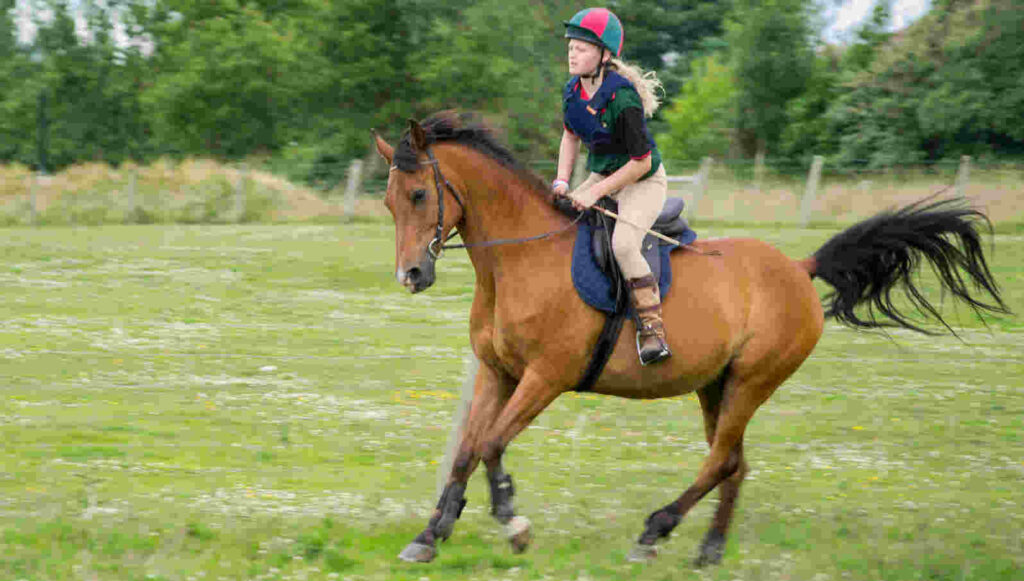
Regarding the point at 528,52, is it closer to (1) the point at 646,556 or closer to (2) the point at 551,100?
(2) the point at 551,100

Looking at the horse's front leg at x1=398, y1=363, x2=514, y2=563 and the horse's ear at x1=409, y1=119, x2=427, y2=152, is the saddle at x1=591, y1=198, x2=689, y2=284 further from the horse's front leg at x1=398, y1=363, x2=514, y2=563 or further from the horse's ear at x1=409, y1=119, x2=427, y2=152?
the horse's ear at x1=409, y1=119, x2=427, y2=152

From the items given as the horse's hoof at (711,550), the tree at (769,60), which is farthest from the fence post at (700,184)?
the horse's hoof at (711,550)

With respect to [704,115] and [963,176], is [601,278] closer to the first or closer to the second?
[963,176]

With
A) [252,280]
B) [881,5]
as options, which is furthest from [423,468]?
[881,5]

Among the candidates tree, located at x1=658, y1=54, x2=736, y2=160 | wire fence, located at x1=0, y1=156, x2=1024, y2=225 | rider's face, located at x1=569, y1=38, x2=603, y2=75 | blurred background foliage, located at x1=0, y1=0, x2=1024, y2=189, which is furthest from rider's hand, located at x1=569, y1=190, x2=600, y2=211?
tree, located at x1=658, y1=54, x2=736, y2=160

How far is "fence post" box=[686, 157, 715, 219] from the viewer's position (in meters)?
30.8

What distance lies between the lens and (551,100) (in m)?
49.3

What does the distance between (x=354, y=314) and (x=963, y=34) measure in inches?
1068

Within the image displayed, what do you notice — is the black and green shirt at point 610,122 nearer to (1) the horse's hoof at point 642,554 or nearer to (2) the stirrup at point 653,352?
(2) the stirrup at point 653,352

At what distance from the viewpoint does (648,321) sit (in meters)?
6.51

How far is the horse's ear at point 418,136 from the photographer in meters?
6.21

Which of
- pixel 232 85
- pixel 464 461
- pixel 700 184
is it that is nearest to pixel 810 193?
pixel 700 184

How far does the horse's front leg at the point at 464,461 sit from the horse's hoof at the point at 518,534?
286mm

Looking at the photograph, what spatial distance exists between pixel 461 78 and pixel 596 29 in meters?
43.0
